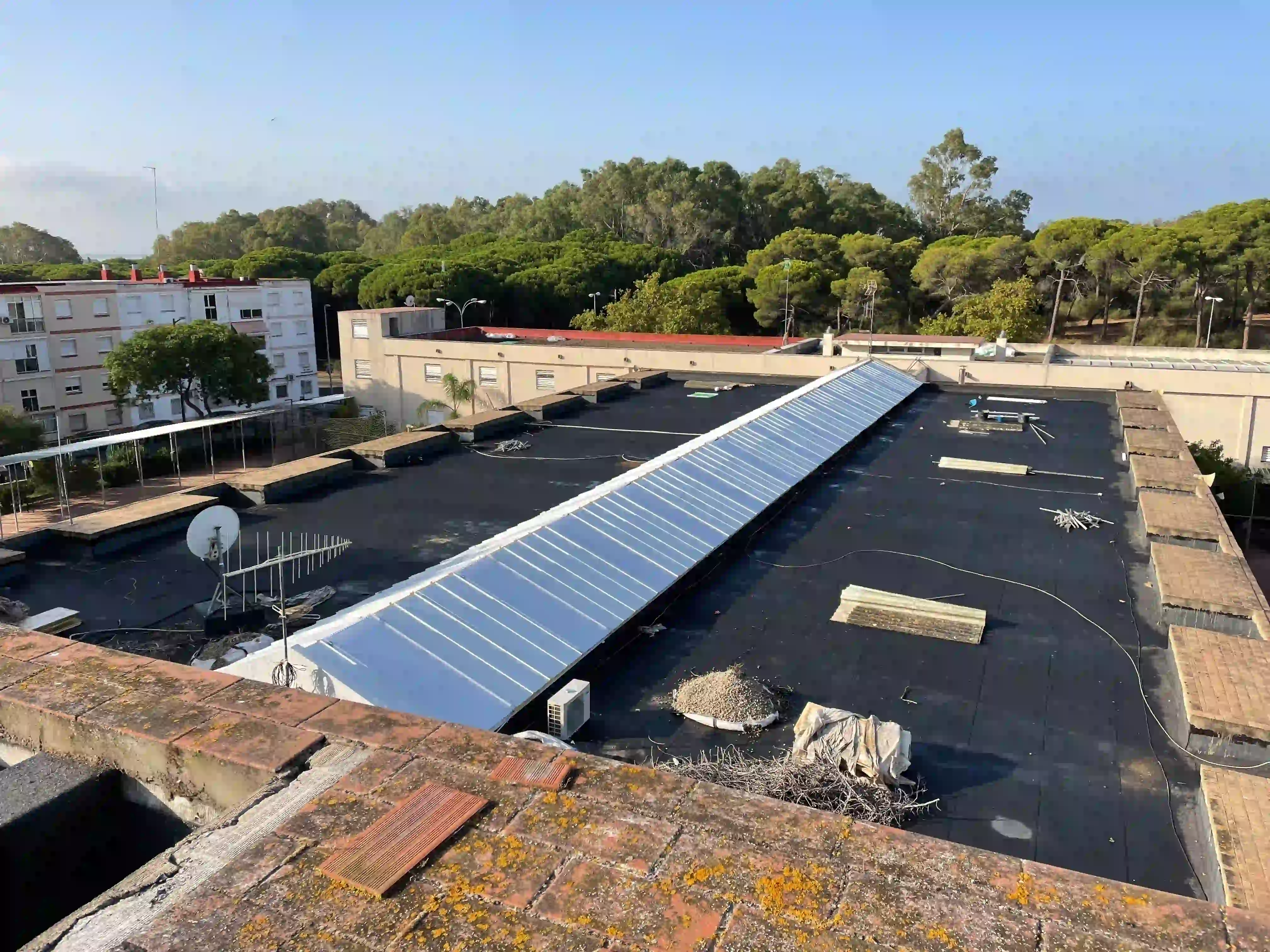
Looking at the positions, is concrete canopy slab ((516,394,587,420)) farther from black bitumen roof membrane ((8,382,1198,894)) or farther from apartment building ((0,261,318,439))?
apartment building ((0,261,318,439))

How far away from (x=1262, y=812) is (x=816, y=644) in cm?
457

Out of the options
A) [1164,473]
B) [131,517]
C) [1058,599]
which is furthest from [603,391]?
[1058,599]

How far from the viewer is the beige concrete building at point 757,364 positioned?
32219 mm

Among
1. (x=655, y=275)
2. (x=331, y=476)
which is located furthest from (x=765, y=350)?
(x=331, y=476)

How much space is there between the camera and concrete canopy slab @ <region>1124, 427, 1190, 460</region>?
728 inches

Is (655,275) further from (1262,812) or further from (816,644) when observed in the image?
(1262,812)

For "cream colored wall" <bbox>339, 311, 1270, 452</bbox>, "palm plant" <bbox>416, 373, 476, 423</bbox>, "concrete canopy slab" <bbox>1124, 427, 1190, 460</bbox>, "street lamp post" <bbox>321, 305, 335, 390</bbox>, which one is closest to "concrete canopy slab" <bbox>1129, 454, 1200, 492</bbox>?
"concrete canopy slab" <bbox>1124, 427, 1190, 460</bbox>

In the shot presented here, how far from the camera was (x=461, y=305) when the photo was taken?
2488 inches

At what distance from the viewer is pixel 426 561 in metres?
12.7

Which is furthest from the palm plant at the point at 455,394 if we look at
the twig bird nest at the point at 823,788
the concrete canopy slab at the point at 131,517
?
the twig bird nest at the point at 823,788

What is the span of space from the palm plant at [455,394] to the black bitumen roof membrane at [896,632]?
2449 centimetres

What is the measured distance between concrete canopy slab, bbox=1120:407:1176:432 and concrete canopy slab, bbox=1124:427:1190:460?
15.1 inches

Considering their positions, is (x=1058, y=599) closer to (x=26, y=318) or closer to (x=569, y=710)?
(x=569, y=710)

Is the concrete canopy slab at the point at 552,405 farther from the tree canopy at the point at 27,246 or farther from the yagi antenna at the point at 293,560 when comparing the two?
→ the tree canopy at the point at 27,246
